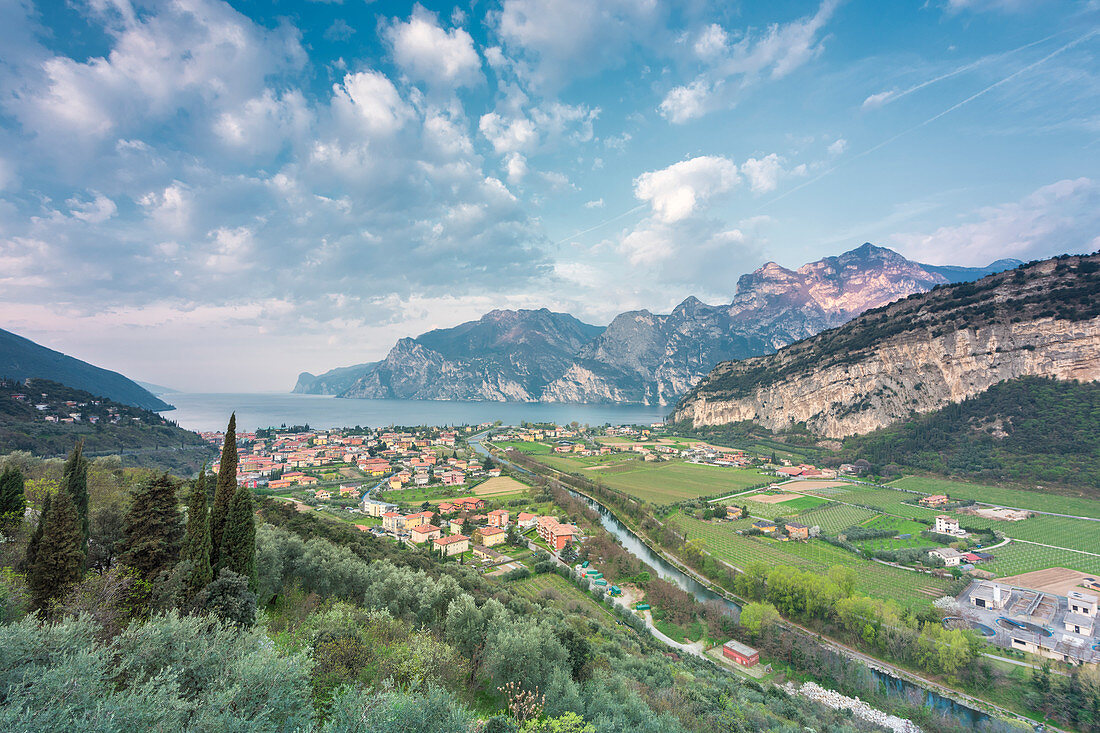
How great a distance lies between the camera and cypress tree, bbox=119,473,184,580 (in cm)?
1400

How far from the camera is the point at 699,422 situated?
111 meters

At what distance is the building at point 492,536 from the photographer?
36.3 m

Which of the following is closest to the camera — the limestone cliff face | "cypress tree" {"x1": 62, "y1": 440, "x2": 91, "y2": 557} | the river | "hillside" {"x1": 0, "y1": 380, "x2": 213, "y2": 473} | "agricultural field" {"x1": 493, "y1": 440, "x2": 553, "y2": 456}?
"cypress tree" {"x1": 62, "y1": 440, "x2": 91, "y2": 557}

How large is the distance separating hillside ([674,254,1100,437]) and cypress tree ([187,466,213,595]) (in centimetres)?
8628

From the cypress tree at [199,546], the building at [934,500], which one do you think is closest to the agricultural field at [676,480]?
the building at [934,500]

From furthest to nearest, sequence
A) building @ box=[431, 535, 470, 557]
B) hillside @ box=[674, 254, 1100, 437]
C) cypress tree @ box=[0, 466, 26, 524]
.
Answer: hillside @ box=[674, 254, 1100, 437], building @ box=[431, 535, 470, 557], cypress tree @ box=[0, 466, 26, 524]

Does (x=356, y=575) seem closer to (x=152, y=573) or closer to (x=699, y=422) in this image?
(x=152, y=573)

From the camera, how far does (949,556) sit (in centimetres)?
2969

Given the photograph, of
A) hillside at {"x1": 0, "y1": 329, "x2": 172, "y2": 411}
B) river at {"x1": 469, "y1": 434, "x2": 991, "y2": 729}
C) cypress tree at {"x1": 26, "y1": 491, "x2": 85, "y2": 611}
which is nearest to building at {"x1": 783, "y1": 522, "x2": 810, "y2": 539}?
river at {"x1": 469, "y1": 434, "x2": 991, "y2": 729}

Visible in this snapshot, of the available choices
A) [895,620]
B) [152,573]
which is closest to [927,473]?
[895,620]

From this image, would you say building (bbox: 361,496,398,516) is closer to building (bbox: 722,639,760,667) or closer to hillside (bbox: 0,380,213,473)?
hillside (bbox: 0,380,213,473)

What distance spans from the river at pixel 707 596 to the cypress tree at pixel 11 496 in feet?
109

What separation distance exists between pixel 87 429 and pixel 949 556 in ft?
314

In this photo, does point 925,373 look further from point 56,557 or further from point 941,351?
point 56,557
